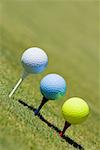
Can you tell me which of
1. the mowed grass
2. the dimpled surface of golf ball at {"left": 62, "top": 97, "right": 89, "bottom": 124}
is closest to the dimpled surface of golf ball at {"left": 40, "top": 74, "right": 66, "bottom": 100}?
the dimpled surface of golf ball at {"left": 62, "top": 97, "right": 89, "bottom": 124}

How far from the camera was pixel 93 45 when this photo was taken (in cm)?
4328

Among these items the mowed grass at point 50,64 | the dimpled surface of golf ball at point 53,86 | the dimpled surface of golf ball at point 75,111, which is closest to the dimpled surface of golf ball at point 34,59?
the dimpled surface of golf ball at point 53,86

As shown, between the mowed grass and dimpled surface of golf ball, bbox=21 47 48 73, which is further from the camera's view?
dimpled surface of golf ball, bbox=21 47 48 73

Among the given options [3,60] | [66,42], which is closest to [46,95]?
[3,60]

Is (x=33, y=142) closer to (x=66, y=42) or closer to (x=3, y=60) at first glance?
(x=3, y=60)

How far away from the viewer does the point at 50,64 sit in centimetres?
2930

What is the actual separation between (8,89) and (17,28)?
20.7m

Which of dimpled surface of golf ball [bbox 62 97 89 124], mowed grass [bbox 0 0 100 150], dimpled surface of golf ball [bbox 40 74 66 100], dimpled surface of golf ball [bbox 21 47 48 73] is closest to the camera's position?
mowed grass [bbox 0 0 100 150]

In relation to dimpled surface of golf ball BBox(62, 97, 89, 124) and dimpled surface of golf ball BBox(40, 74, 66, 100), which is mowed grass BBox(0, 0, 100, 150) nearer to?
dimpled surface of golf ball BBox(62, 97, 89, 124)

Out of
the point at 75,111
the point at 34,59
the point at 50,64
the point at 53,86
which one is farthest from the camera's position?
the point at 50,64

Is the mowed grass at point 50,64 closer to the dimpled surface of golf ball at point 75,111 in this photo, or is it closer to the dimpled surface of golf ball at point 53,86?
the dimpled surface of golf ball at point 75,111

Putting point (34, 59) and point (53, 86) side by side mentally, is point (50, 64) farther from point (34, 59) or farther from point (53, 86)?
point (53, 86)

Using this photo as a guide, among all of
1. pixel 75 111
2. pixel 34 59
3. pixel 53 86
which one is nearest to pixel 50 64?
pixel 34 59

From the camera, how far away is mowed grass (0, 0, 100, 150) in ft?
38.2
